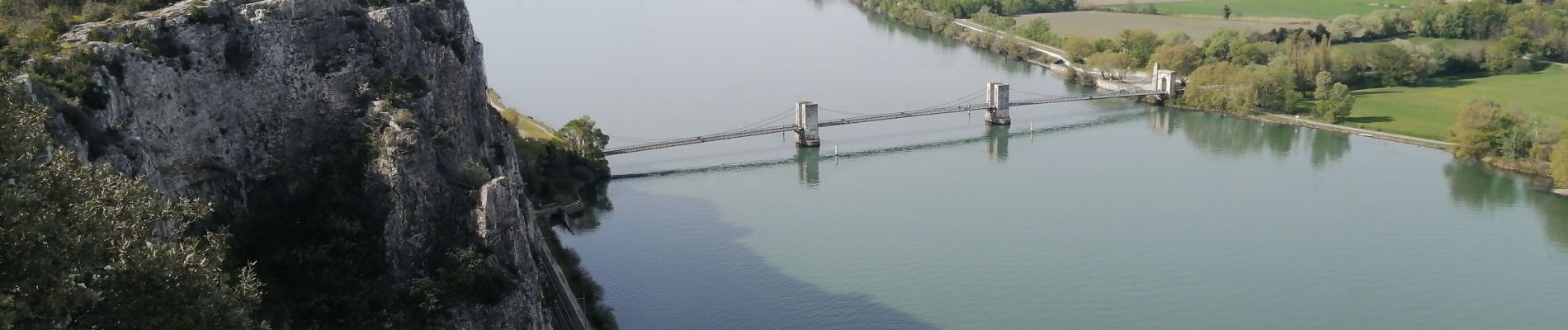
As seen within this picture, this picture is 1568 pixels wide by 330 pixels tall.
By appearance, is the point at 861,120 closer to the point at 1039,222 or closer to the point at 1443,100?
the point at 1039,222

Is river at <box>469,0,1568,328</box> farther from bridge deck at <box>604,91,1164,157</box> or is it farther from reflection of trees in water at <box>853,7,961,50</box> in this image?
reflection of trees in water at <box>853,7,961,50</box>

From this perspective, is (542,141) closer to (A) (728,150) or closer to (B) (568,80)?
(A) (728,150)

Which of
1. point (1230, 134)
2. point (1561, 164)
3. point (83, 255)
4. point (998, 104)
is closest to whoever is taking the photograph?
point (83, 255)

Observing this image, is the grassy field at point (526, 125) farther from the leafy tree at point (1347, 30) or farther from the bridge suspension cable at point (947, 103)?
the leafy tree at point (1347, 30)

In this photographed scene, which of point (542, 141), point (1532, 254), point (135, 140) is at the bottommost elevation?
point (1532, 254)

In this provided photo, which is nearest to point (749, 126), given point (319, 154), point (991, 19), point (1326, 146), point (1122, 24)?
point (1326, 146)

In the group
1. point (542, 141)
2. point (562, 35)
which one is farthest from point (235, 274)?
point (562, 35)

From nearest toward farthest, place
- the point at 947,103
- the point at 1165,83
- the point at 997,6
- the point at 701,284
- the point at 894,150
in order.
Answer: the point at 701,284
the point at 894,150
the point at 947,103
the point at 1165,83
the point at 997,6

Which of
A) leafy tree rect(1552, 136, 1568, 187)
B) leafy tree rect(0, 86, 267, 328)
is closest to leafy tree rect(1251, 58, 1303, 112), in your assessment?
leafy tree rect(1552, 136, 1568, 187)
